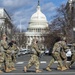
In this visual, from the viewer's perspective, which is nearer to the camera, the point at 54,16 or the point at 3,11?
the point at 54,16

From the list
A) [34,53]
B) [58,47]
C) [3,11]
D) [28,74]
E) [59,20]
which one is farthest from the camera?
[3,11]

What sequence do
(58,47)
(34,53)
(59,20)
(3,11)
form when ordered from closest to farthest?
1. (34,53)
2. (58,47)
3. (59,20)
4. (3,11)

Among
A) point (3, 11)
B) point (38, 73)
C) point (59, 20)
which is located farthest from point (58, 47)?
point (3, 11)

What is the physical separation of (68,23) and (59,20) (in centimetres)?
278

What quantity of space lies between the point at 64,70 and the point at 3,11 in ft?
448

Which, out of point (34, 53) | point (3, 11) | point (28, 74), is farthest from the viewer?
point (3, 11)

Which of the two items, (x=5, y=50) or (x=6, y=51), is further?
(x=6, y=51)

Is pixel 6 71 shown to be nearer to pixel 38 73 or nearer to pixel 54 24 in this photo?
pixel 38 73

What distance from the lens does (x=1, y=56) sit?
68.0 feet

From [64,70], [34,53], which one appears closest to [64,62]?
[64,70]

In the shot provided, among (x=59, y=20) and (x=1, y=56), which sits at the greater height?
(x=59, y=20)

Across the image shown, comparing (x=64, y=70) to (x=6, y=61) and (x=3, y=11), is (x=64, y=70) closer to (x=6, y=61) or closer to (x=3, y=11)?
(x=6, y=61)

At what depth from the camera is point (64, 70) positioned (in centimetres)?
2186

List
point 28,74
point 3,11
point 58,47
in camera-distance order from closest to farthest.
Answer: point 28,74 < point 58,47 < point 3,11
